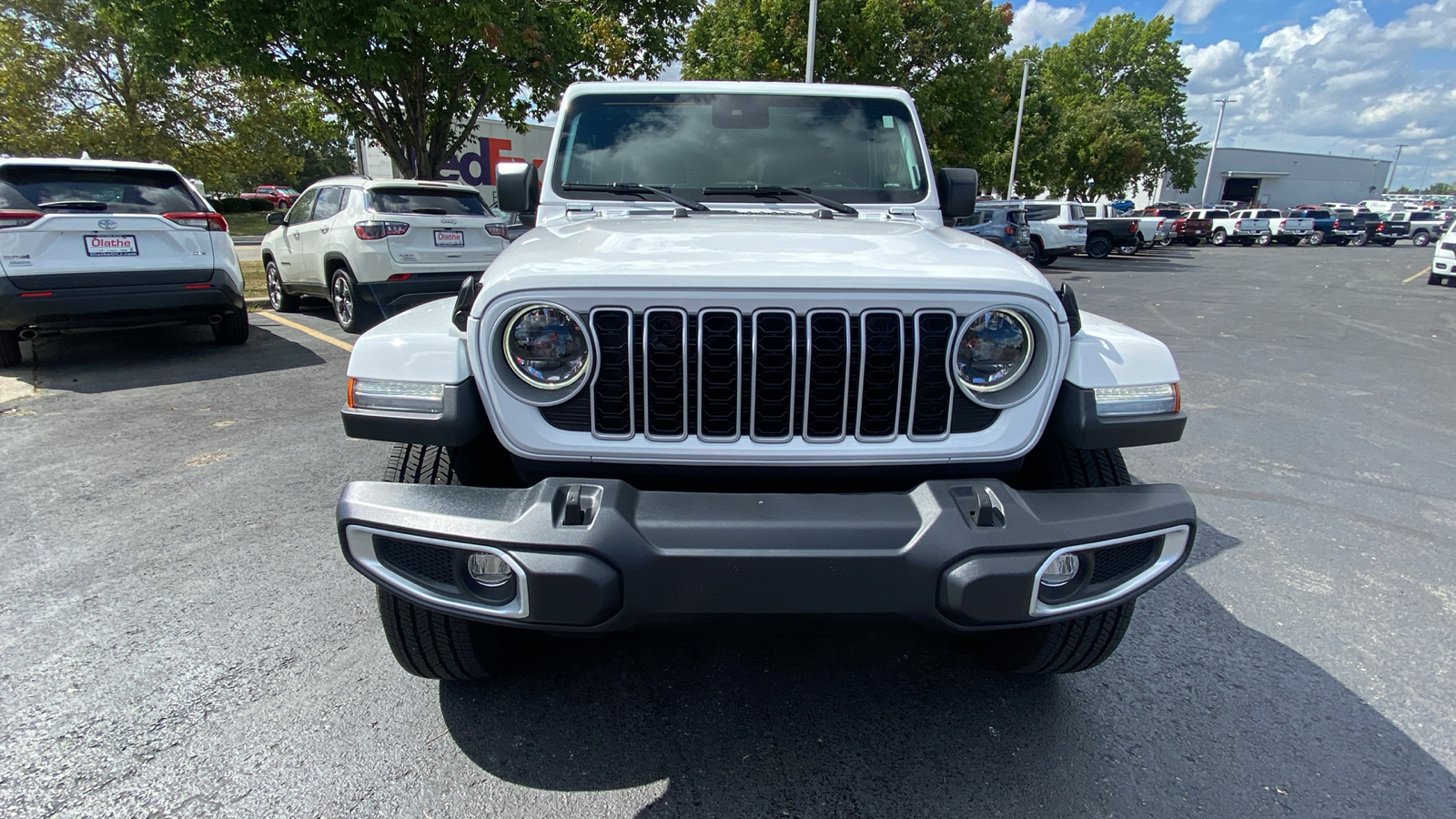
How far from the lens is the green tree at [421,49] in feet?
33.5

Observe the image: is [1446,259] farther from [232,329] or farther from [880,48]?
[232,329]

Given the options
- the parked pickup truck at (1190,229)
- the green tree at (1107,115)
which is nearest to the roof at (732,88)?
the green tree at (1107,115)

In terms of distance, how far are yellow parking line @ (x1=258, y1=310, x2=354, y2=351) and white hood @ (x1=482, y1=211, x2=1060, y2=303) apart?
19.9ft

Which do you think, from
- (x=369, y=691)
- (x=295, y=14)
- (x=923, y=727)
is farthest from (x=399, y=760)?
(x=295, y=14)

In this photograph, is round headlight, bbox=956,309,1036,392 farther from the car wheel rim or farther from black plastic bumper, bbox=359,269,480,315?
the car wheel rim

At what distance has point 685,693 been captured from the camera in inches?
92.2

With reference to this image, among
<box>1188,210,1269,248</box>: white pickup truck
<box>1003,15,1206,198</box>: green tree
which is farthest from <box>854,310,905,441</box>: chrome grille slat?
<box>1188,210,1269,248</box>: white pickup truck

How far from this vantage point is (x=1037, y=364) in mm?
1880

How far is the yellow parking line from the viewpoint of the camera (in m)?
7.56

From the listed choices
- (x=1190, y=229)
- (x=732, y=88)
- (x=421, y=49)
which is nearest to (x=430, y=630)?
(x=732, y=88)

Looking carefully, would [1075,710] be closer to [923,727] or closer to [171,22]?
[923,727]

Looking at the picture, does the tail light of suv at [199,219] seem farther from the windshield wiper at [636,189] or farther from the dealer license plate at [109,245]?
the windshield wiper at [636,189]

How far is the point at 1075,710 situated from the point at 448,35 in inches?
475

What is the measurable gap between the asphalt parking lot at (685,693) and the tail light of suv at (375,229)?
3836 mm
